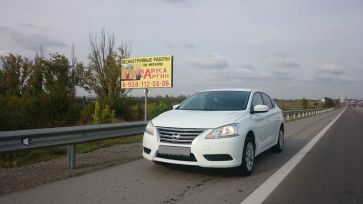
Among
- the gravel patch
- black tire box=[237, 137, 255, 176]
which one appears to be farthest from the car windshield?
the gravel patch

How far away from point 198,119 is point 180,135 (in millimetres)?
483

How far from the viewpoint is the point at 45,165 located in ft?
27.7

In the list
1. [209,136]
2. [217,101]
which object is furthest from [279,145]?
[209,136]

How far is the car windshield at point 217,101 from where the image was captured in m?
8.20

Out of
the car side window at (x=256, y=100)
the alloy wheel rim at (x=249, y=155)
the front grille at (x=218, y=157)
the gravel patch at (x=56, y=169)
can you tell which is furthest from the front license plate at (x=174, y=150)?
the car side window at (x=256, y=100)

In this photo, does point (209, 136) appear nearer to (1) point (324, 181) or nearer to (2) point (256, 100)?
(1) point (324, 181)

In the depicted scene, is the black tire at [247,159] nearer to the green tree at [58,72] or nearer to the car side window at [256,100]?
the car side window at [256,100]

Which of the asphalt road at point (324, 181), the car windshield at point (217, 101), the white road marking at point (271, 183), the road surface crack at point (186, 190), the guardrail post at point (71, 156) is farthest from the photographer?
the car windshield at point (217, 101)

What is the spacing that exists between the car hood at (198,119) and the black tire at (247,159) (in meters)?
0.51

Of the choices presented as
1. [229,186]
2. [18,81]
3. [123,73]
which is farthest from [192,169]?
[18,81]

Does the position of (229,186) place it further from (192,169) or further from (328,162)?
(328,162)

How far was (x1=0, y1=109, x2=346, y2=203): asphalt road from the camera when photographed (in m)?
5.69

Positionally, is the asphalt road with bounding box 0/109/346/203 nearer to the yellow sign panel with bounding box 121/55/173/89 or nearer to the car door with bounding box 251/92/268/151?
the car door with bounding box 251/92/268/151

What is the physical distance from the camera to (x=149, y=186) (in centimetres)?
648
